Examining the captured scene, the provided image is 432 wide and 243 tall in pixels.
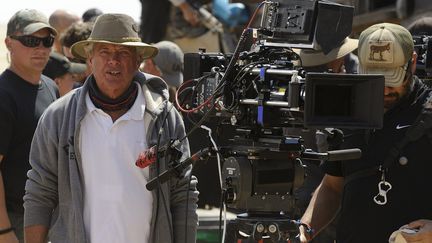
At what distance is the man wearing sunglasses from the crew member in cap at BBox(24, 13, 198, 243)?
885 millimetres

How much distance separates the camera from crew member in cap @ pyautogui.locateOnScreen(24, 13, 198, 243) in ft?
16.5

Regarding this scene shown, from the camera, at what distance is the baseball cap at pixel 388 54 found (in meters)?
4.84

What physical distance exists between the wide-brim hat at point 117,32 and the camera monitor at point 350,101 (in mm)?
1395

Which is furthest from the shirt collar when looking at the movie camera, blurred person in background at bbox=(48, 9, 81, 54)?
blurred person in background at bbox=(48, 9, 81, 54)

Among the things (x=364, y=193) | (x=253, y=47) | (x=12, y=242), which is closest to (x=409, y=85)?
(x=364, y=193)

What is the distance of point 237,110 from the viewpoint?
4270 mm

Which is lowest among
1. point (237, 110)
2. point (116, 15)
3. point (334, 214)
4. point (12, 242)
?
point (12, 242)

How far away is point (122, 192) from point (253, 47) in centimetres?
107

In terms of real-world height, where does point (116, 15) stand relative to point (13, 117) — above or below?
above

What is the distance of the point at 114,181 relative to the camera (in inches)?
199

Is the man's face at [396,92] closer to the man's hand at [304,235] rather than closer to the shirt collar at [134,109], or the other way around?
the man's hand at [304,235]

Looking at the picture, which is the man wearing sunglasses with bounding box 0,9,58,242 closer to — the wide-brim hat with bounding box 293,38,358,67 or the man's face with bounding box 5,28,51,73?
the man's face with bounding box 5,28,51,73

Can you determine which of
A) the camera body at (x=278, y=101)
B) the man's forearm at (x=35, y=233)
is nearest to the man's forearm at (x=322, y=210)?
the camera body at (x=278, y=101)

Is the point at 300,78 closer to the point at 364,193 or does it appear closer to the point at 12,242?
the point at 364,193
